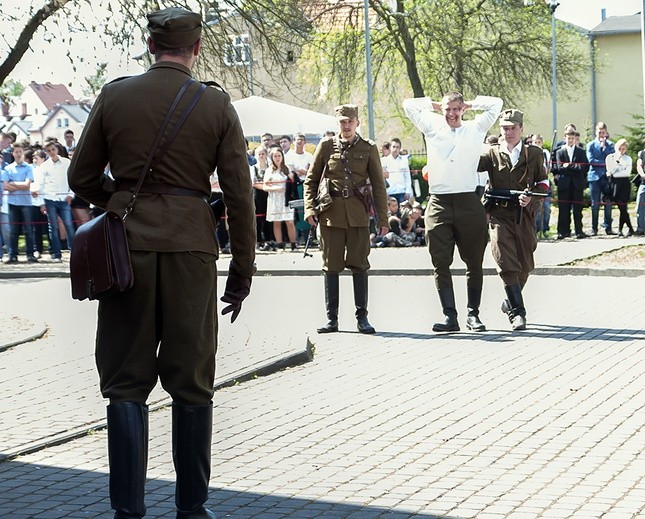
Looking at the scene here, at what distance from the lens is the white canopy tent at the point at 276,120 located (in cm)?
3009

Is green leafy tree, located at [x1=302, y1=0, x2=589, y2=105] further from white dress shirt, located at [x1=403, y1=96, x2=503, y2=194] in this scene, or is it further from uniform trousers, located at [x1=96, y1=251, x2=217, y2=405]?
uniform trousers, located at [x1=96, y1=251, x2=217, y2=405]

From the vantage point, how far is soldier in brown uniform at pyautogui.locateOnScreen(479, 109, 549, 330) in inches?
471

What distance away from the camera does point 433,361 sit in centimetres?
989

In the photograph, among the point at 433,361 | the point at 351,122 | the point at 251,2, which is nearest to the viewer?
the point at 433,361

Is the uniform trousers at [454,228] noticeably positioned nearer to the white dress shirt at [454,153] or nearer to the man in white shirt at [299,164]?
the white dress shirt at [454,153]

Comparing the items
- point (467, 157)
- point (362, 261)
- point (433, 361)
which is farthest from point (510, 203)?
point (433, 361)

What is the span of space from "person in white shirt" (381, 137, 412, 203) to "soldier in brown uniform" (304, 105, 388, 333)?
12348 millimetres

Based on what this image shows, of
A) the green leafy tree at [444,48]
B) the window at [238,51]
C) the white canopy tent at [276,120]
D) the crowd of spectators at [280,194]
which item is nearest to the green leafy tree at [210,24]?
the window at [238,51]

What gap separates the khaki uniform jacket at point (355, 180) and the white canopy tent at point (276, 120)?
59.2ft

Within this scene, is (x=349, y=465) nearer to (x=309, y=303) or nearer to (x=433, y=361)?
(x=433, y=361)

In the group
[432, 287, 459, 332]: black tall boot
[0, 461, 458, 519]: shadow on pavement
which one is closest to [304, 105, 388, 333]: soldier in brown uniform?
[432, 287, 459, 332]: black tall boot

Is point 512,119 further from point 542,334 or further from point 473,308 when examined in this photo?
point 542,334

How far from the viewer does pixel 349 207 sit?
1180cm

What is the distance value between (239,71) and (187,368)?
38.4 feet
